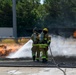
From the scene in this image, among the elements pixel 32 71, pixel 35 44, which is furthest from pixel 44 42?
pixel 32 71

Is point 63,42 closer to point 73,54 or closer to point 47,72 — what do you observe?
point 73,54

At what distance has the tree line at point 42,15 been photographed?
51719 millimetres

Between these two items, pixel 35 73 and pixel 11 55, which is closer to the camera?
pixel 35 73

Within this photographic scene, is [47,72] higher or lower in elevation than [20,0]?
lower

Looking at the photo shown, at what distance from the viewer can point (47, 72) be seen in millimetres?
11844

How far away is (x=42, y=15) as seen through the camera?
59969 millimetres

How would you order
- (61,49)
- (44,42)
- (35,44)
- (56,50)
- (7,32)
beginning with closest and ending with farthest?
(44,42), (35,44), (56,50), (61,49), (7,32)

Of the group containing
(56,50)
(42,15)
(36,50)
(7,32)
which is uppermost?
(42,15)

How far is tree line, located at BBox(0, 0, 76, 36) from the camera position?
51.7m

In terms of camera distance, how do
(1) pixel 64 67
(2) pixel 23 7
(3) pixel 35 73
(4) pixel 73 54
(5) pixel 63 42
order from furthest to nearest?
1. (2) pixel 23 7
2. (5) pixel 63 42
3. (4) pixel 73 54
4. (1) pixel 64 67
5. (3) pixel 35 73

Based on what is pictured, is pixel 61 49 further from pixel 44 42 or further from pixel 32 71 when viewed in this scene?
pixel 32 71

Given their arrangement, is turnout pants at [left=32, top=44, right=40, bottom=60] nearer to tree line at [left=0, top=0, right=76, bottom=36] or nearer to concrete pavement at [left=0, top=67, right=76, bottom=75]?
concrete pavement at [left=0, top=67, right=76, bottom=75]

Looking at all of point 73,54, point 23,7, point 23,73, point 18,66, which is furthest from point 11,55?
point 23,7

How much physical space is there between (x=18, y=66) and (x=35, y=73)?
2.01 metres
